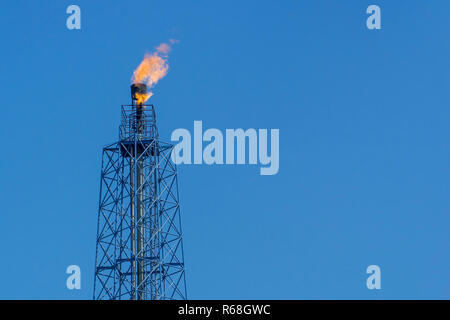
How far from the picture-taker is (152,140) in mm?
88562

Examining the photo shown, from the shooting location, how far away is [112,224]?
87.8 meters

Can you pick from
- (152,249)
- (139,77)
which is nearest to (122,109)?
(139,77)

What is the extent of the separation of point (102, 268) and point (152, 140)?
972cm
